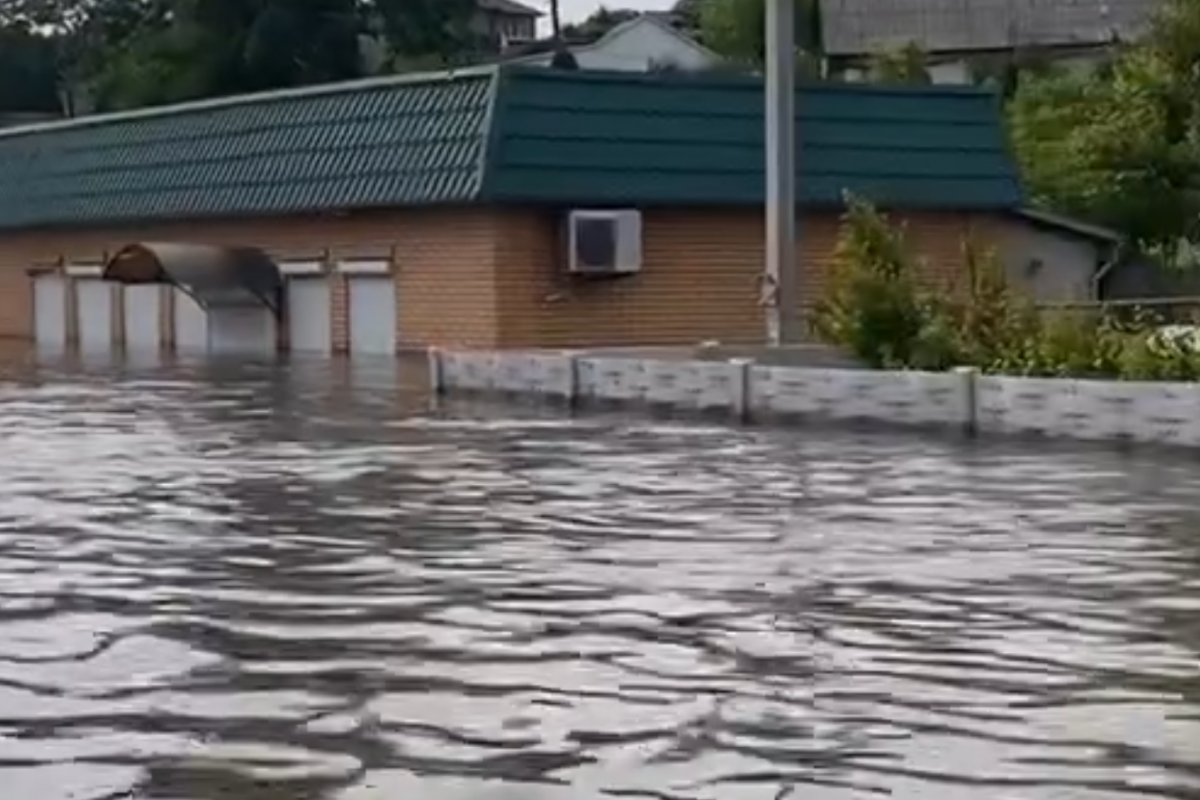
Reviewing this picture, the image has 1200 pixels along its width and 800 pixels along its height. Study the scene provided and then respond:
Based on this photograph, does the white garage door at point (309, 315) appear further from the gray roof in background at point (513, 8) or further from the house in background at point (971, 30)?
the gray roof in background at point (513, 8)

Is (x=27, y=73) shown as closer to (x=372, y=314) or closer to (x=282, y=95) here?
(x=282, y=95)

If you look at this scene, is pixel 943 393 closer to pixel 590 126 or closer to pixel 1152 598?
pixel 1152 598

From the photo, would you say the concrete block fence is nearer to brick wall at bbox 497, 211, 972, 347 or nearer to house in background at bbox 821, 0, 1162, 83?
brick wall at bbox 497, 211, 972, 347

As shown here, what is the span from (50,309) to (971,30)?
31.6 meters

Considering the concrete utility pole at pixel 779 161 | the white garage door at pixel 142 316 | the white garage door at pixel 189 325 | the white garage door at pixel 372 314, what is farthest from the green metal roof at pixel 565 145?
the concrete utility pole at pixel 779 161

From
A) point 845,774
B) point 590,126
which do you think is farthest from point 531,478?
point 590,126

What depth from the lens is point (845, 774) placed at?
8.76m

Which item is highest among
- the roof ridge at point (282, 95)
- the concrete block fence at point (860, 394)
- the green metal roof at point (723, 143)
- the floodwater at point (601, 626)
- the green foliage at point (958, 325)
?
the roof ridge at point (282, 95)

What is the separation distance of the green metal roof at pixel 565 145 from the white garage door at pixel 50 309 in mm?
6912

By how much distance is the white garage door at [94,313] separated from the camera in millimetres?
52719

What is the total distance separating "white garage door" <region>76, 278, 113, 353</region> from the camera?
173 feet

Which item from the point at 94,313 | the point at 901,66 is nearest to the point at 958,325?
the point at 94,313

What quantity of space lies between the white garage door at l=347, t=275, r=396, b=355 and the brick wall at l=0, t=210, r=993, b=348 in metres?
0.27

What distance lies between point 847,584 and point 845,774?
4567mm
